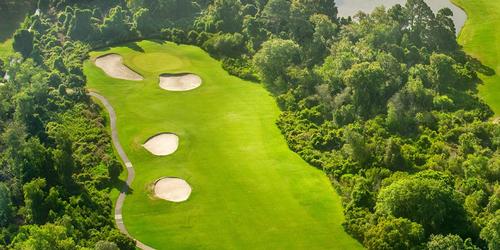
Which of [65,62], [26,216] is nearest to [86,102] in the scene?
[65,62]

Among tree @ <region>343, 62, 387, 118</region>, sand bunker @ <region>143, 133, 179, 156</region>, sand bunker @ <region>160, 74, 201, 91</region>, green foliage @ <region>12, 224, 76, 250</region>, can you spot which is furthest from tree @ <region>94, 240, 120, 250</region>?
sand bunker @ <region>160, 74, 201, 91</region>

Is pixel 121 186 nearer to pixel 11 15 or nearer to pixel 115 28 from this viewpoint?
pixel 115 28

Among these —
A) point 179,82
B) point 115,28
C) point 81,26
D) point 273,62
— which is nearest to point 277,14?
point 273,62

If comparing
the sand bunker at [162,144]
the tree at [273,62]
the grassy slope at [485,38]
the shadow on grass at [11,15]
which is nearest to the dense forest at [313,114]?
the tree at [273,62]

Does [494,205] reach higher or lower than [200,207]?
higher

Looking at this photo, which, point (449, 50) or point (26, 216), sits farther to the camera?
point (449, 50)

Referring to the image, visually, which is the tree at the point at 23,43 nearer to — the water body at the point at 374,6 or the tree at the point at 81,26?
the tree at the point at 81,26

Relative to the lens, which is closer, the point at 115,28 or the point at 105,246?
the point at 105,246

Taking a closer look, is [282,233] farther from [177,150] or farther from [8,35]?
[8,35]
